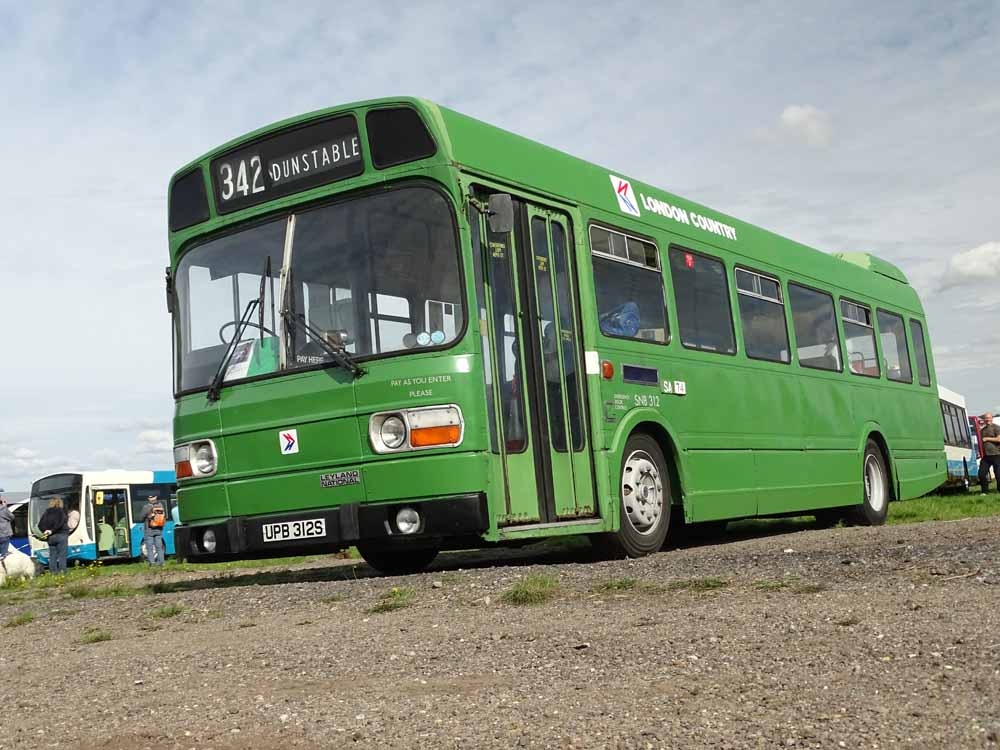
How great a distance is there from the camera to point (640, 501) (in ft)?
33.1

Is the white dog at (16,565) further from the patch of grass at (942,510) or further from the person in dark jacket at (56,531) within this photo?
the patch of grass at (942,510)

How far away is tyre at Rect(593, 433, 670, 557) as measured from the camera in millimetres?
9680

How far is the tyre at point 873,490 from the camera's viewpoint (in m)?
14.8

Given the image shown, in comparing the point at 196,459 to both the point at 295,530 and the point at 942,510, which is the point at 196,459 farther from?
the point at 942,510

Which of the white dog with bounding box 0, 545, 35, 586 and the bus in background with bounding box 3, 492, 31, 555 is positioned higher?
the bus in background with bounding box 3, 492, 31, 555

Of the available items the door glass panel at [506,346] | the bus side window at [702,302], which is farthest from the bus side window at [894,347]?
the door glass panel at [506,346]

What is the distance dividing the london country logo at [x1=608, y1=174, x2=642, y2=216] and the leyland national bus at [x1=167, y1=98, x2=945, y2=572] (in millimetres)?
29

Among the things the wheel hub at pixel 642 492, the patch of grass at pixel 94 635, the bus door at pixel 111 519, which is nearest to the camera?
the patch of grass at pixel 94 635

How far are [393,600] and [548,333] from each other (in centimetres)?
278

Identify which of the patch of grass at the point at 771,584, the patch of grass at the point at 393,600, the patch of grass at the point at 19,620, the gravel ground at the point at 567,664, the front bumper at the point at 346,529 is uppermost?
the front bumper at the point at 346,529

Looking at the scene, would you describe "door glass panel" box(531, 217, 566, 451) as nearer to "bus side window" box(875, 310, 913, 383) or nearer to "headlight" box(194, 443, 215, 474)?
"headlight" box(194, 443, 215, 474)

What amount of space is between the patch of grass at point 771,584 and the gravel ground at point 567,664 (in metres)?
0.02

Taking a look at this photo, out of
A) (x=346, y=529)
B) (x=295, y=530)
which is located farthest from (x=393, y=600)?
(x=295, y=530)

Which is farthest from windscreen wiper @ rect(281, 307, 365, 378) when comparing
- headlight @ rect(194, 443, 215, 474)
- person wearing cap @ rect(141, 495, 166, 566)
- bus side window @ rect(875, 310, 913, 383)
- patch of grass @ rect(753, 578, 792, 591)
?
person wearing cap @ rect(141, 495, 166, 566)
